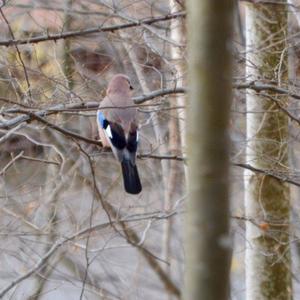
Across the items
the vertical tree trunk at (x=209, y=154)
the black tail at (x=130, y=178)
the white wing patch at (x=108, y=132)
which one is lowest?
the vertical tree trunk at (x=209, y=154)

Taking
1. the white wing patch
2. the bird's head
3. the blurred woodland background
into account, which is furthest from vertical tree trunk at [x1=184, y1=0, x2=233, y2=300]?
the white wing patch

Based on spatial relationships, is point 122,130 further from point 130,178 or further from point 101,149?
point 130,178

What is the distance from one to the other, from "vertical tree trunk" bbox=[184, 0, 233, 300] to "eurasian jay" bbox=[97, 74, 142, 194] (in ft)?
12.8

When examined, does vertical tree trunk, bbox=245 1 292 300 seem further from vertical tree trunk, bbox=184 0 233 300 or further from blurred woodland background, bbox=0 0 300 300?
vertical tree trunk, bbox=184 0 233 300

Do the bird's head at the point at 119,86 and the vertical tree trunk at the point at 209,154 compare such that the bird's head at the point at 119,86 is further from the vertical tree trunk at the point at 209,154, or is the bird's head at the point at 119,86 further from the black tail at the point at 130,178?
the vertical tree trunk at the point at 209,154

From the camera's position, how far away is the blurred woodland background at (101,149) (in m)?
5.84

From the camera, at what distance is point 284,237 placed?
7422 millimetres

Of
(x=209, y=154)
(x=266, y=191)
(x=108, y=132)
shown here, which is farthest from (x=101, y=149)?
(x=209, y=154)

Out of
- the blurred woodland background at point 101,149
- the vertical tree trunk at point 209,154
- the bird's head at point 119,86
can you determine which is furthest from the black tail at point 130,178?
the vertical tree trunk at point 209,154

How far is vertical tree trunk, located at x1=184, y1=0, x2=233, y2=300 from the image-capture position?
1.59 meters

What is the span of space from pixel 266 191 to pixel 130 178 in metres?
2.12

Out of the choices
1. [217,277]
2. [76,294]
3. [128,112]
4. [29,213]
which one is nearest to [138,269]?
[29,213]

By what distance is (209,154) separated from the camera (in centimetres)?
160

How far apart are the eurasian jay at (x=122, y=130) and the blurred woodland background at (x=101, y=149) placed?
0.12 m
